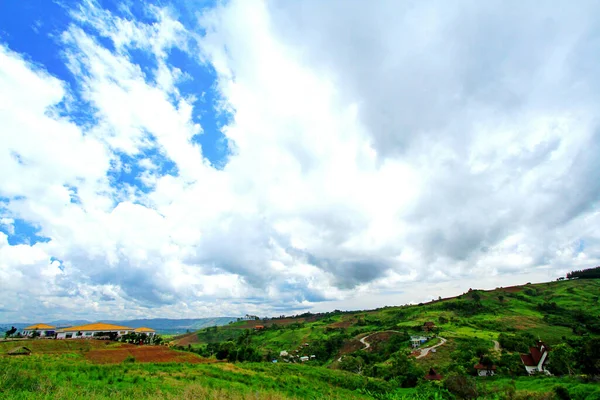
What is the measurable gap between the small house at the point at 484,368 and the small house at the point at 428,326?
46.1 metres

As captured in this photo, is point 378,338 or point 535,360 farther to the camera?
point 378,338

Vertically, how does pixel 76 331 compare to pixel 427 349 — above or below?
above

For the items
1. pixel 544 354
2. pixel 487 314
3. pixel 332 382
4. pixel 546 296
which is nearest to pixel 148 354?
pixel 332 382

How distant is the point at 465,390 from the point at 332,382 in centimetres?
1791

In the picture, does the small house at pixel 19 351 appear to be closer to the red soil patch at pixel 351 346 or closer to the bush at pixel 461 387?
the bush at pixel 461 387

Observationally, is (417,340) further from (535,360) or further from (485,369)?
(485,369)

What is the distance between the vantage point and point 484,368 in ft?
196

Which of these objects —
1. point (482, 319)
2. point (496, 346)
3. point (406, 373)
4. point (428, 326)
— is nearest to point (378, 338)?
point (428, 326)

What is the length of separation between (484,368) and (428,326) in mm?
53162

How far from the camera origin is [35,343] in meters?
52.4

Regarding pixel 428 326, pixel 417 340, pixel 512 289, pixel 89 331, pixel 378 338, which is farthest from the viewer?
pixel 512 289

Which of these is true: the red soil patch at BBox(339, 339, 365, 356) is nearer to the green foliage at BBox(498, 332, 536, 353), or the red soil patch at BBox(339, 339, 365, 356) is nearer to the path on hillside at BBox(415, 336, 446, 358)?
the path on hillside at BBox(415, 336, 446, 358)

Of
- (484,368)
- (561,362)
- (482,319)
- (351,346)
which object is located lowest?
(484,368)

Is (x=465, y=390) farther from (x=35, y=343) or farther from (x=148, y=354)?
(x=35, y=343)
